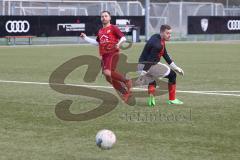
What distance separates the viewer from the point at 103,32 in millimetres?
12578

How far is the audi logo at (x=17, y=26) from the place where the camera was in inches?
1506

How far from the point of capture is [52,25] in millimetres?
40125

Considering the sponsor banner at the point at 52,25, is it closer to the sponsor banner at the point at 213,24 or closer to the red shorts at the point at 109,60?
the sponsor banner at the point at 213,24

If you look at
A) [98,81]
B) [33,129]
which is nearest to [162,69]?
[33,129]

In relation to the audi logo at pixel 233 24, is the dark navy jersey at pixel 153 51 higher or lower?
higher

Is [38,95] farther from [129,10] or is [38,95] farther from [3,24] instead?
[129,10]

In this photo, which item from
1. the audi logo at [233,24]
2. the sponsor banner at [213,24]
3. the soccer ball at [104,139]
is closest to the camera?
the soccer ball at [104,139]

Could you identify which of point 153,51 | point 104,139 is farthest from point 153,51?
point 104,139

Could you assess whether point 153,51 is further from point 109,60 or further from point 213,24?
point 213,24

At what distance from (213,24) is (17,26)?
15398mm

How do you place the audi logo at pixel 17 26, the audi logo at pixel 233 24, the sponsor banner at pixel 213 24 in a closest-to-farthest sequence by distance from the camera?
the audi logo at pixel 17 26, the sponsor banner at pixel 213 24, the audi logo at pixel 233 24

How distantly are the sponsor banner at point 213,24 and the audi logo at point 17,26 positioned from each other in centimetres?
1263

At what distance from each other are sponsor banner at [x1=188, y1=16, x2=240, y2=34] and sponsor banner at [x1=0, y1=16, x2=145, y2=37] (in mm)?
5188

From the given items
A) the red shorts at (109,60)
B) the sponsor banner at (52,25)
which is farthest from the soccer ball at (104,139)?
the sponsor banner at (52,25)
